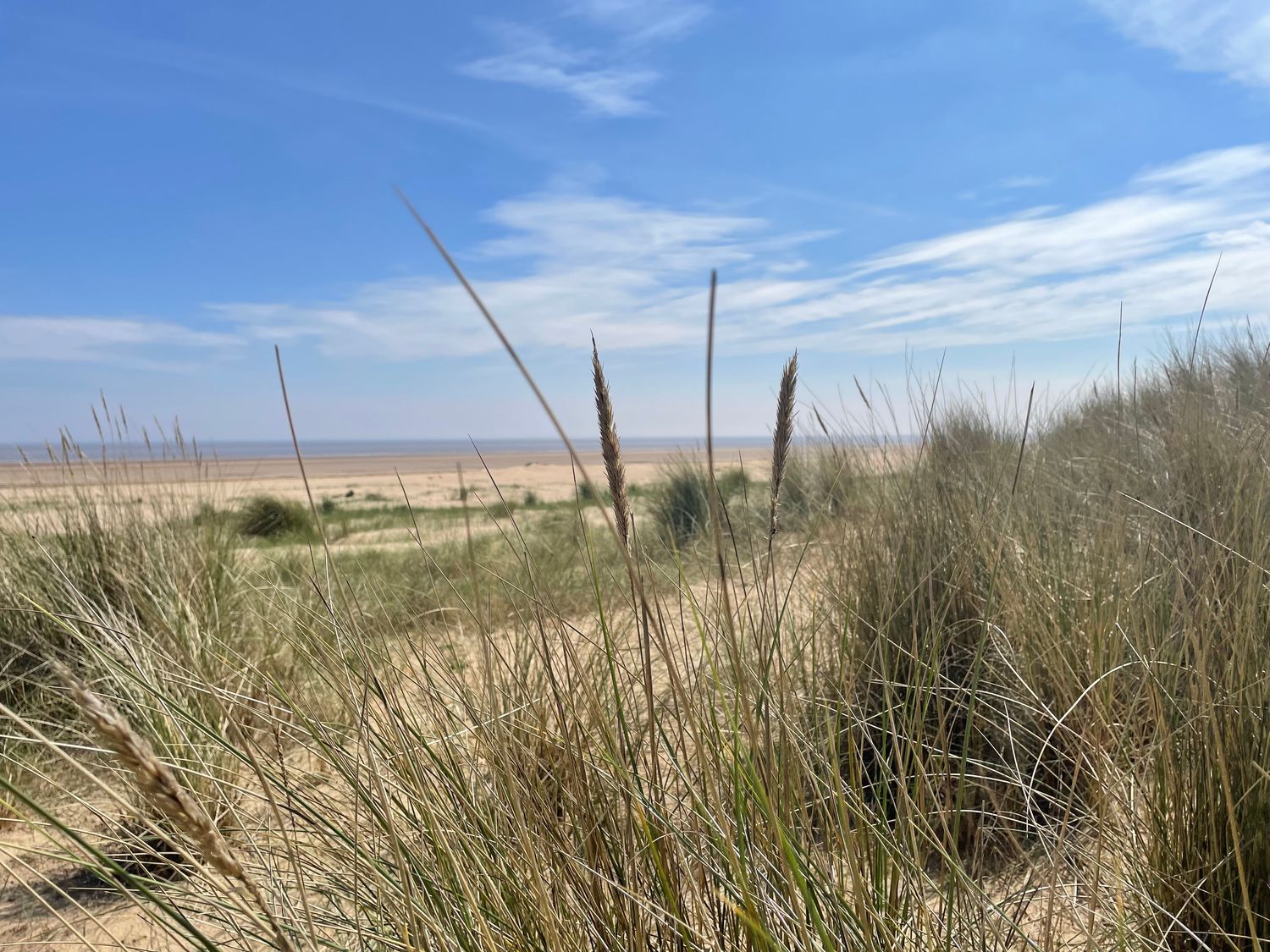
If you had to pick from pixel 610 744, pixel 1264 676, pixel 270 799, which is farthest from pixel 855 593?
pixel 270 799

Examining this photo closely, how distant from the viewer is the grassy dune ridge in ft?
3.40

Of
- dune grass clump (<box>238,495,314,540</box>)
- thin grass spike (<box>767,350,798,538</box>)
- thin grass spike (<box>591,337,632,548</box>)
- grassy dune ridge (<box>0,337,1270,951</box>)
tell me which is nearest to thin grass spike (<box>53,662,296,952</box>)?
grassy dune ridge (<box>0,337,1270,951</box>)

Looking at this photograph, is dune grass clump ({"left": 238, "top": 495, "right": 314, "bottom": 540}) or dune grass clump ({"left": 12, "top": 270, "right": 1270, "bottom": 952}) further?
dune grass clump ({"left": 238, "top": 495, "right": 314, "bottom": 540})

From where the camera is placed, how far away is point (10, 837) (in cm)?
274

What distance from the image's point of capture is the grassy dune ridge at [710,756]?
1037 millimetres

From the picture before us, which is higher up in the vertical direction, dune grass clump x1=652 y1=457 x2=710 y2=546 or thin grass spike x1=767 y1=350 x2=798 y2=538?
thin grass spike x1=767 y1=350 x2=798 y2=538

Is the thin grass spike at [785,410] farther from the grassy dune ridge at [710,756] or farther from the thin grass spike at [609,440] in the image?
the thin grass spike at [609,440]

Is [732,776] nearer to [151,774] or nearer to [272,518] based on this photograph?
[151,774]

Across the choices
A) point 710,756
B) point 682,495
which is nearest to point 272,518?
point 682,495

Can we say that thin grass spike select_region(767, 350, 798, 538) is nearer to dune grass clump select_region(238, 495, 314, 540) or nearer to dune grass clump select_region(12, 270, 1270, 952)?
dune grass clump select_region(12, 270, 1270, 952)

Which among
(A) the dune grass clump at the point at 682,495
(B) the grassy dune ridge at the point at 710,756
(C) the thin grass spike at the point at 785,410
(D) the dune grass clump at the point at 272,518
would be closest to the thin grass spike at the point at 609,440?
(B) the grassy dune ridge at the point at 710,756

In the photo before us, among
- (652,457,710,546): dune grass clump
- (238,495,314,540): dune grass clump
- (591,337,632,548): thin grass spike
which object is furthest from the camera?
(238,495,314,540): dune grass clump

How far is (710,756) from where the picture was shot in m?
1.31

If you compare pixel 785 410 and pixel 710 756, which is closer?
pixel 785 410
